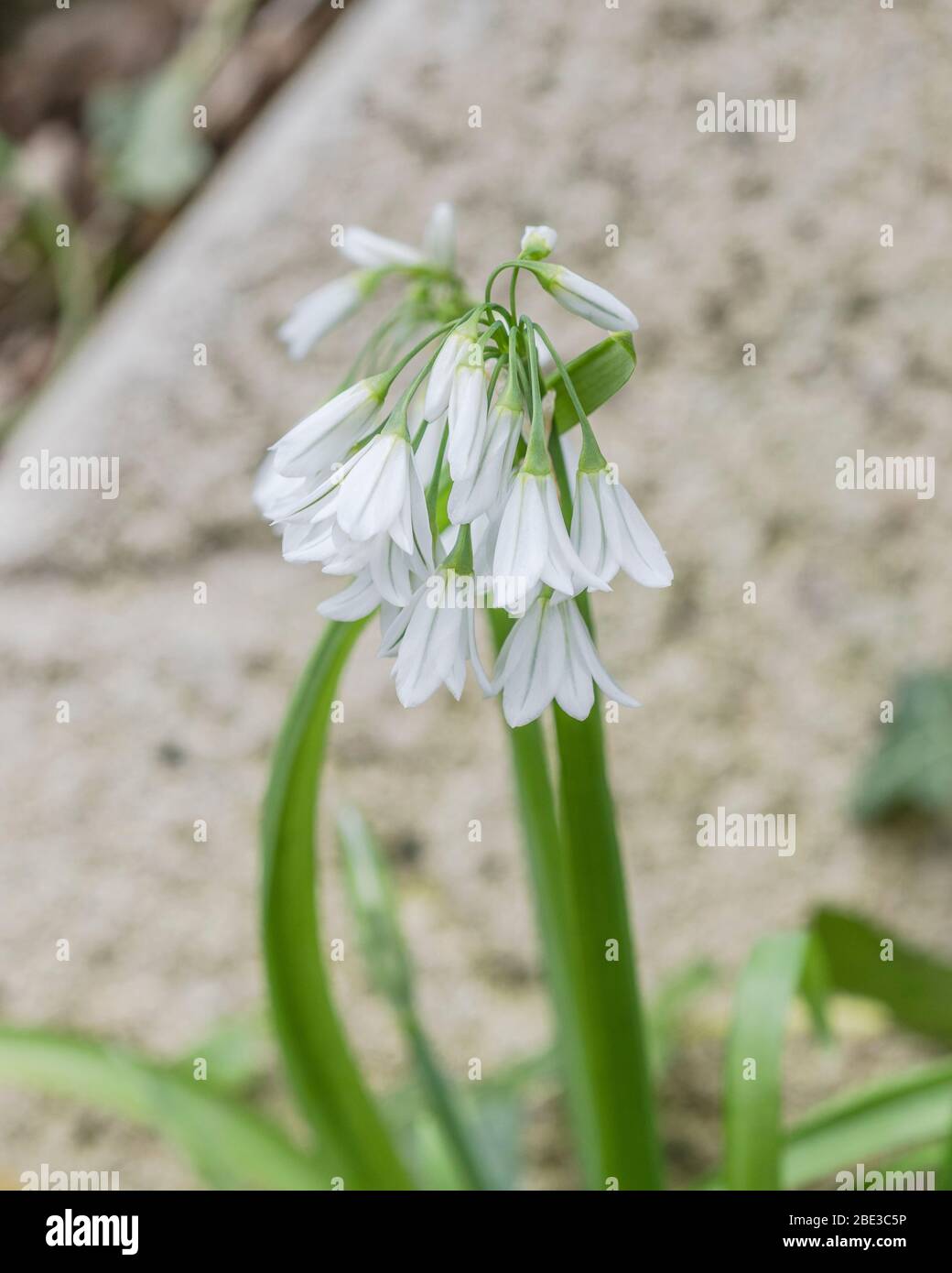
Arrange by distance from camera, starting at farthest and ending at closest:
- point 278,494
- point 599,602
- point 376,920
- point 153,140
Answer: point 153,140 → point 599,602 → point 376,920 → point 278,494

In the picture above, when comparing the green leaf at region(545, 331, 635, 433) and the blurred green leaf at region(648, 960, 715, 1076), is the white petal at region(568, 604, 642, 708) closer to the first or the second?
the green leaf at region(545, 331, 635, 433)

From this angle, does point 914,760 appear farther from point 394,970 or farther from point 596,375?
point 596,375

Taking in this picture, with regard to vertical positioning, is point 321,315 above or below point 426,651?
above

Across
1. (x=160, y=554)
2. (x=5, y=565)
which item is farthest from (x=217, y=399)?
(x=5, y=565)

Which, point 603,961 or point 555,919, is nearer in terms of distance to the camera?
point 603,961

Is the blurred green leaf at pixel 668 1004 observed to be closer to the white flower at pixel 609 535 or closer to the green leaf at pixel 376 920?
the green leaf at pixel 376 920

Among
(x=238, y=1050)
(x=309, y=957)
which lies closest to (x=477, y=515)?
(x=309, y=957)

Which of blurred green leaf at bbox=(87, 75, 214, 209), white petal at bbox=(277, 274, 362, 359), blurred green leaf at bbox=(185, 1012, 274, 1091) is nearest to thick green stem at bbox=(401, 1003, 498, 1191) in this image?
blurred green leaf at bbox=(185, 1012, 274, 1091)

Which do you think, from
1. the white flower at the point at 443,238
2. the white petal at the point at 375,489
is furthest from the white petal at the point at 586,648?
the white flower at the point at 443,238
